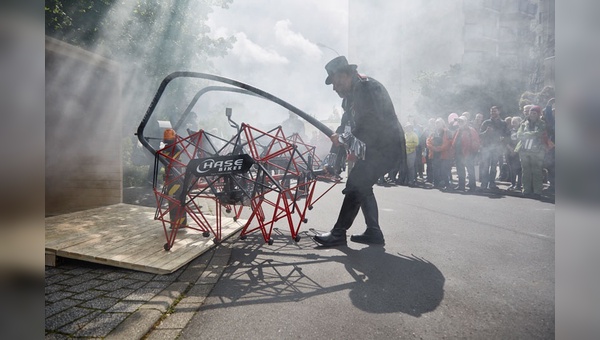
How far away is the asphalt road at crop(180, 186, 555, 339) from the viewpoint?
5.88 feet

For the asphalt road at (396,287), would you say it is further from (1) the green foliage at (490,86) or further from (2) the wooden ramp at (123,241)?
(1) the green foliage at (490,86)

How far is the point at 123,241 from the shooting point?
3.30m

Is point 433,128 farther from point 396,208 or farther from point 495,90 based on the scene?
point 396,208

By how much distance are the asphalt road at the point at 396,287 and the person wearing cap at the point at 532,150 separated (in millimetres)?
2231

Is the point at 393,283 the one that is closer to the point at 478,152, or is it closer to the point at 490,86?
the point at 478,152

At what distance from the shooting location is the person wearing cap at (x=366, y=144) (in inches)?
138

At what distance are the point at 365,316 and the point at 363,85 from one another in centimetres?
239

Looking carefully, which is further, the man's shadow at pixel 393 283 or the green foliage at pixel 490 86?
the green foliage at pixel 490 86

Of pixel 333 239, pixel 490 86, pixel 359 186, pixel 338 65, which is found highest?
pixel 490 86

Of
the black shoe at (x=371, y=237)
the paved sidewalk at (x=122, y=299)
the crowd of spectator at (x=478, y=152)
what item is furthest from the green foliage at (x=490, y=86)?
the paved sidewalk at (x=122, y=299)

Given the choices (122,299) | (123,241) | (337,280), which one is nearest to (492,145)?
(337,280)

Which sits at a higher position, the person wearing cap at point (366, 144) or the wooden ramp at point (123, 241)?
the person wearing cap at point (366, 144)

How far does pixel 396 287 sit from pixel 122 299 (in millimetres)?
1813
